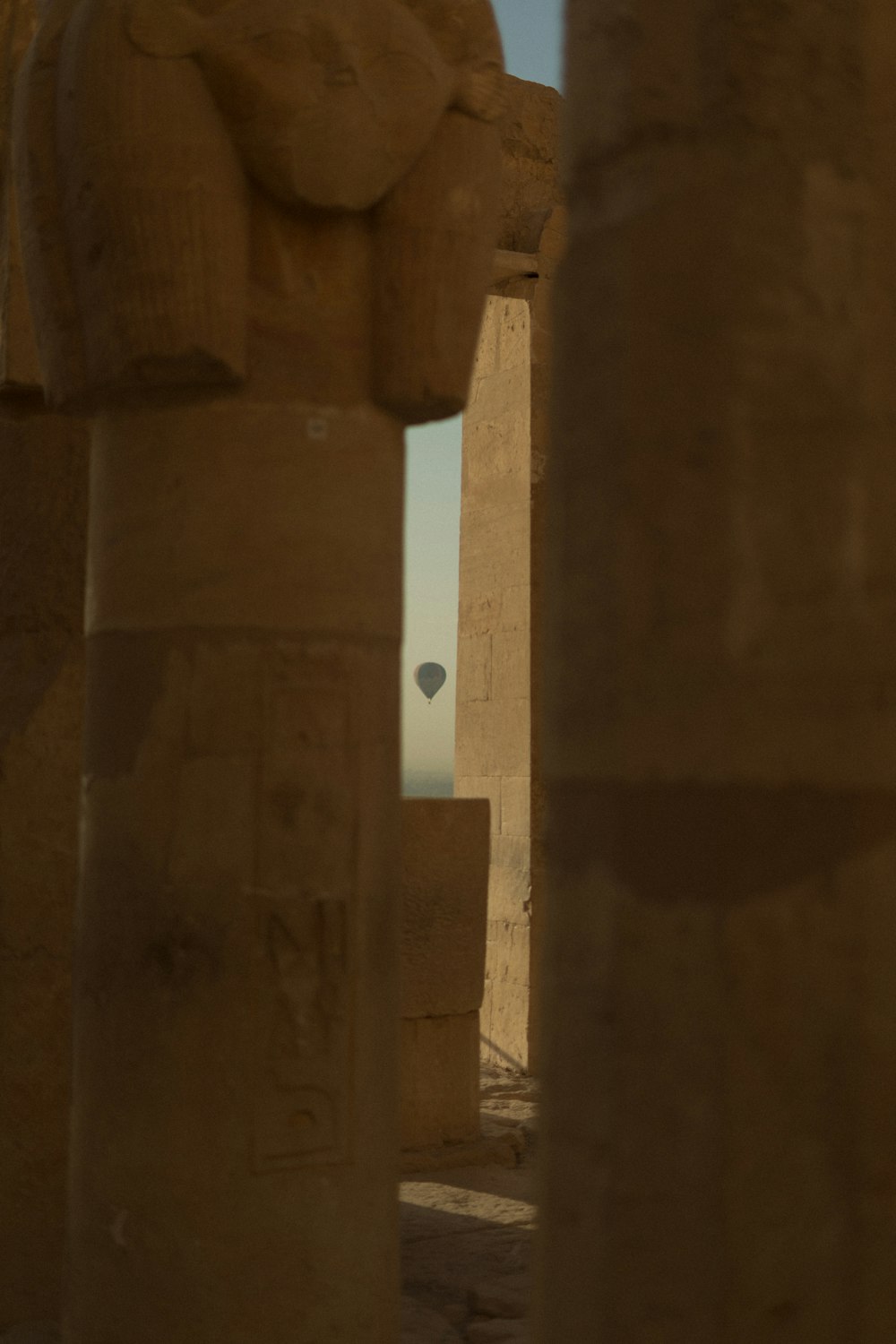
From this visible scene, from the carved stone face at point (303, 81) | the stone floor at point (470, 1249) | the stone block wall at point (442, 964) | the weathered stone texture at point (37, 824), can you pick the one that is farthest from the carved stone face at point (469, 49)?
the stone block wall at point (442, 964)

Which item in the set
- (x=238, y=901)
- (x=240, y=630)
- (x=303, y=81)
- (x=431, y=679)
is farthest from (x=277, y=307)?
(x=431, y=679)

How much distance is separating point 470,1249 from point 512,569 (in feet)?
15.2

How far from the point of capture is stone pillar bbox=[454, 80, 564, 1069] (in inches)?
332

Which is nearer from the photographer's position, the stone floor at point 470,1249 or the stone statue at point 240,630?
the stone statue at point 240,630

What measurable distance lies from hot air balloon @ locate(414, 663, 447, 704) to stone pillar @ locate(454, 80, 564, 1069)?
22.4 meters

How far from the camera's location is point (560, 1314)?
1.42 metres

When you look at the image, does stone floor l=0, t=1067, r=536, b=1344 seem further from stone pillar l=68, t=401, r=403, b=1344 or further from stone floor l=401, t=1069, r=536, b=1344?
stone pillar l=68, t=401, r=403, b=1344

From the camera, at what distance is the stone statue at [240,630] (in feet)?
9.64

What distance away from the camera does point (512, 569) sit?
8758 mm

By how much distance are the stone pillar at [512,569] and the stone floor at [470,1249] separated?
192 cm

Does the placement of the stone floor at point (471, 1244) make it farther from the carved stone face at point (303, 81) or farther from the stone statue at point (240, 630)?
the carved stone face at point (303, 81)

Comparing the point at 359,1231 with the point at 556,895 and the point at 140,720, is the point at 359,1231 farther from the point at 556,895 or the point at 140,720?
the point at 556,895

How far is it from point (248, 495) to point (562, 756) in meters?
1.71

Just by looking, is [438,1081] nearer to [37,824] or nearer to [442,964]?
[442,964]
